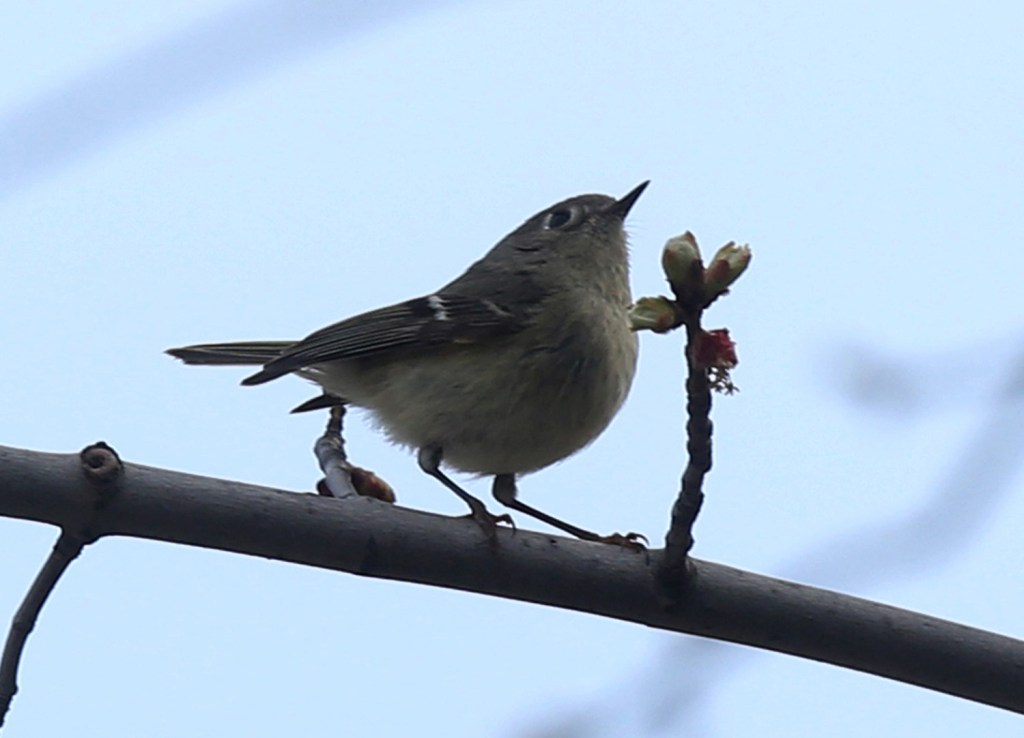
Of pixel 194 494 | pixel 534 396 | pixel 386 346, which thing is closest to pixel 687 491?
pixel 194 494

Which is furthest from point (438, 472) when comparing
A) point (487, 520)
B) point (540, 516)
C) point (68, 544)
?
point (68, 544)

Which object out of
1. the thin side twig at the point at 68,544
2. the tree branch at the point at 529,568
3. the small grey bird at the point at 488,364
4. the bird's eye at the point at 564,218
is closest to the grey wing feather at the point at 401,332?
the small grey bird at the point at 488,364

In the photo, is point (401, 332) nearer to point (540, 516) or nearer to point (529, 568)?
point (540, 516)

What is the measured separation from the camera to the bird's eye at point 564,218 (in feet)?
13.8

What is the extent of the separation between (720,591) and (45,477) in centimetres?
105

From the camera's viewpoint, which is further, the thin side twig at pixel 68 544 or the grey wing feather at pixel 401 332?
the grey wing feather at pixel 401 332

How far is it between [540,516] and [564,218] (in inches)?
50.8

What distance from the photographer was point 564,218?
4.25 metres

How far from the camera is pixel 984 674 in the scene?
203 cm

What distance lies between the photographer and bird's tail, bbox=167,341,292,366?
12.5 feet

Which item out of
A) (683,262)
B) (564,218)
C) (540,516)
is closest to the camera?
(683,262)

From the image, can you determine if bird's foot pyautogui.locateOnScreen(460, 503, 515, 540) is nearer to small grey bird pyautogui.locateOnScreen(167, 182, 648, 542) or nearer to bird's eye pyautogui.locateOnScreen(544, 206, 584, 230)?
small grey bird pyautogui.locateOnScreen(167, 182, 648, 542)

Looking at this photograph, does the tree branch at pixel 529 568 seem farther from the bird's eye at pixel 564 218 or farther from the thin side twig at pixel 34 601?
the bird's eye at pixel 564 218

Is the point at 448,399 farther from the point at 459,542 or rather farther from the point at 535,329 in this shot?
the point at 459,542
